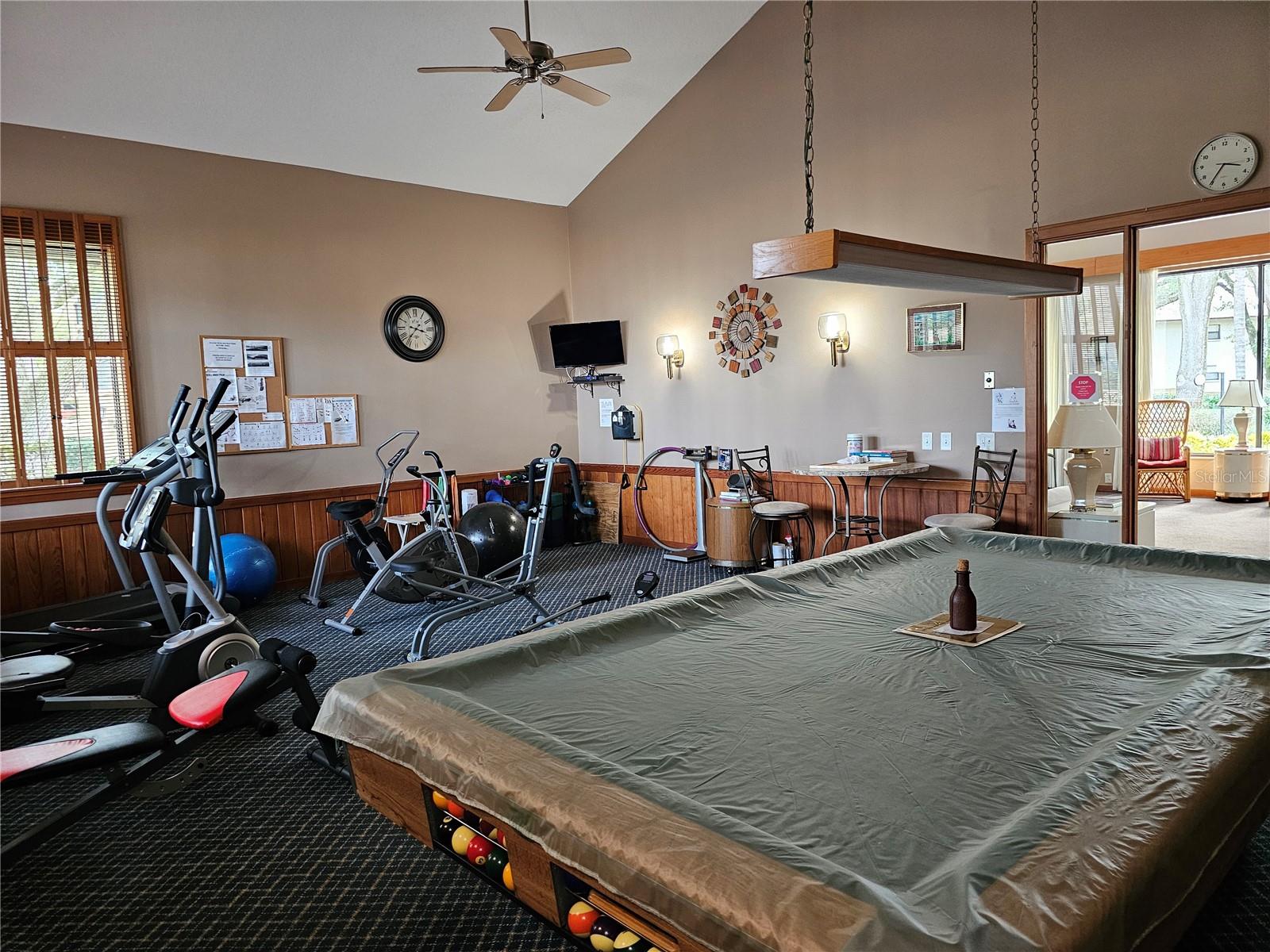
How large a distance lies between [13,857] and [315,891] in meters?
0.92

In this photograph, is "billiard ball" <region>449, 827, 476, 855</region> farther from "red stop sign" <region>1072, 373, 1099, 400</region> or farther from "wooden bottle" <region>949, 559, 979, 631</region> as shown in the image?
"red stop sign" <region>1072, 373, 1099, 400</region>

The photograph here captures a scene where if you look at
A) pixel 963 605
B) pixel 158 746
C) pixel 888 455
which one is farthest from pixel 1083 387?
pixel 158 746

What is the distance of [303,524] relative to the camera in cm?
668

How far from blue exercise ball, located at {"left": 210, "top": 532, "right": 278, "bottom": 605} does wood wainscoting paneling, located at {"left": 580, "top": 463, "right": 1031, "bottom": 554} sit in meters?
3.41

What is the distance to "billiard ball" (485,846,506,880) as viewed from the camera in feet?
5.28

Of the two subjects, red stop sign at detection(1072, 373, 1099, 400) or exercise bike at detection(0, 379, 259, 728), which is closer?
exercise bike at detection(0, 379, 259, 728)

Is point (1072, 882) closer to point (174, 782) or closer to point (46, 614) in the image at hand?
point (174, 782)

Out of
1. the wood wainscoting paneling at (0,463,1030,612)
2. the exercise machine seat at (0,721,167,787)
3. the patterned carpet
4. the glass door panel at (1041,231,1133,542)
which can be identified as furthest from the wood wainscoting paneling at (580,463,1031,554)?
the exercise machine seat at (0,721,167,787)

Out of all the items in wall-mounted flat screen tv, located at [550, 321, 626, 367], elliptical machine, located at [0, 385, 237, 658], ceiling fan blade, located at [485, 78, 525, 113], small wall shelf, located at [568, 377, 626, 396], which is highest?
ceiling fan blade, located at [485, 78, 525, 113]

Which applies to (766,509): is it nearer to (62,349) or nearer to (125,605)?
(125,605)

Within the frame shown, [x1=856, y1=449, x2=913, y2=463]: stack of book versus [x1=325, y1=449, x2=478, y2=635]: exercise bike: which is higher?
[x1=856, y1=449, x2=913, y2=463]: stack of book

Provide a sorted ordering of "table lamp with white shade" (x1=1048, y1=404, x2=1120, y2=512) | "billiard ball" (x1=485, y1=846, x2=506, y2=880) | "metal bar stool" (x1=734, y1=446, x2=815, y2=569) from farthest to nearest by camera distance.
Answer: "metal bar stool" (x1=734, y1=446, x2=815, y2=569), "table lamp with white shade" (x1=1048, y1=404, x2=1120, y2=512), "billiard ball" (x1=485, y1=846, x2=506, y2=880)

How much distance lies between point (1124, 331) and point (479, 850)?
16.3 feet

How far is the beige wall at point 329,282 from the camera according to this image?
5.86 m
